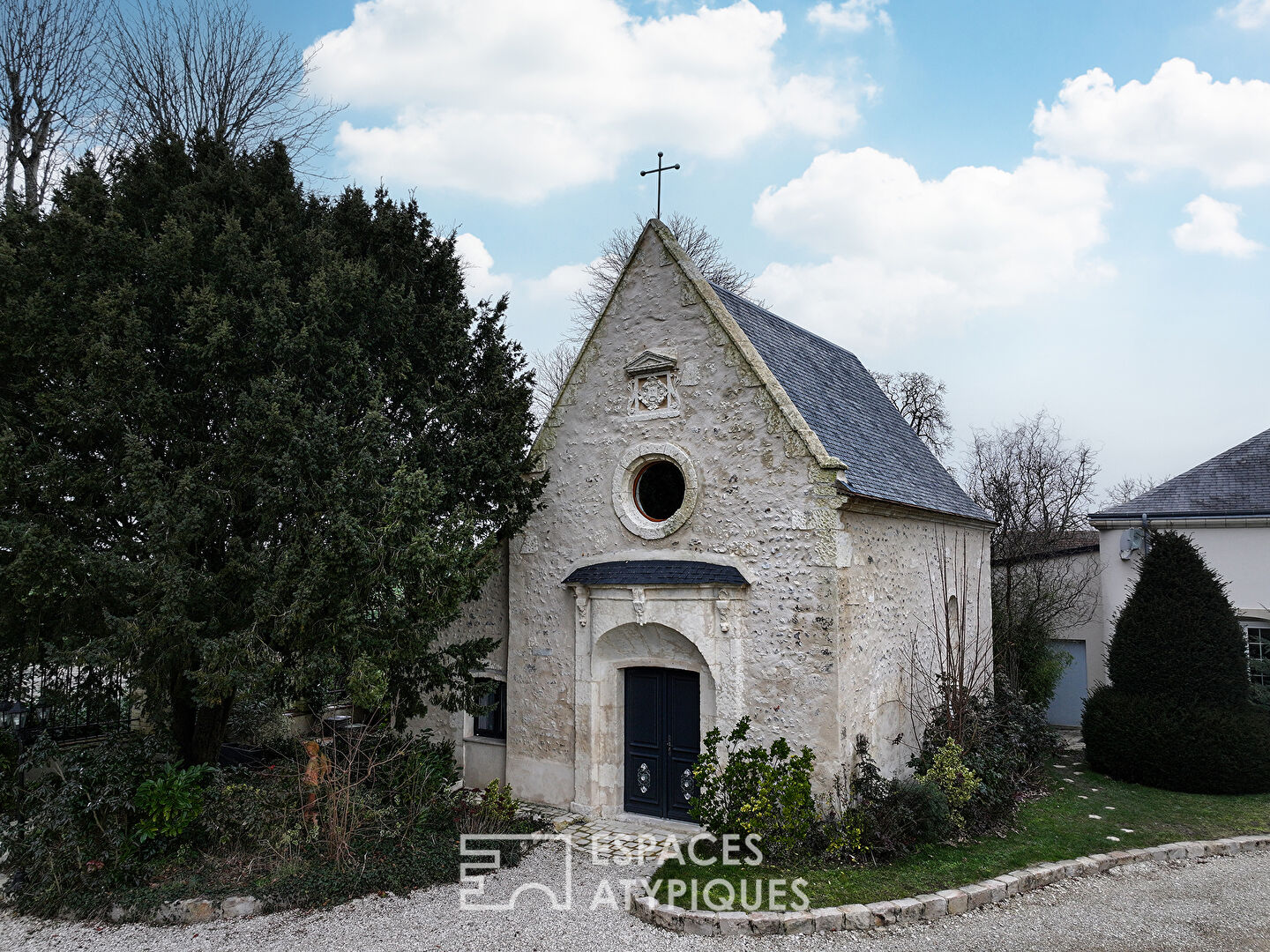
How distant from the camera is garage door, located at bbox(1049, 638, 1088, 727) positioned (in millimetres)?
18391

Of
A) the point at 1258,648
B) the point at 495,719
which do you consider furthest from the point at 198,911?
the point at 1258,648

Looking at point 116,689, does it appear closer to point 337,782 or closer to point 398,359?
point 337,782

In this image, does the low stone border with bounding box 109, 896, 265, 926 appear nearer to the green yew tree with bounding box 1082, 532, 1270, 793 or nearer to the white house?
A: the green yew tree with bounding box 1082, 532, 1270, 793

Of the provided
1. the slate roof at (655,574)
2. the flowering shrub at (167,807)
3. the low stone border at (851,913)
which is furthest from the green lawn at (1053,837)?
the flowering shrub at (167,807)

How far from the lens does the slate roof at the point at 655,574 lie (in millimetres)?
9883

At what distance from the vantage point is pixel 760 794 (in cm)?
872

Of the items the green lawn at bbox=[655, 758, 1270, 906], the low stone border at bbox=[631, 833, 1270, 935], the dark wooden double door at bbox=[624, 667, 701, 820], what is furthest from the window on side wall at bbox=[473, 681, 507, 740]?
the low stone border at bbox=[631, 833, 1270, 935]

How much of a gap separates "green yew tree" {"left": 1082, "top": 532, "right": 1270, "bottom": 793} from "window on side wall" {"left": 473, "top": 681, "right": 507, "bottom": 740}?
32.6ft

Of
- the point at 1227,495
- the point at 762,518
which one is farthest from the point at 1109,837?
the point at 1227,495

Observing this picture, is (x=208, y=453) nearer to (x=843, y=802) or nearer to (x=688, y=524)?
(x=688, y=524)

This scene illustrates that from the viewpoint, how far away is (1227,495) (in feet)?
49.4

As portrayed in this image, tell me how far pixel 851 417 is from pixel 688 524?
383 cm

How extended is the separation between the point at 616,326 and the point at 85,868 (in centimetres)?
880

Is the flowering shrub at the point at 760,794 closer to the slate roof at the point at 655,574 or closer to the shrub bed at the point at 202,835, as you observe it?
the slate roof at the point at 655,574
